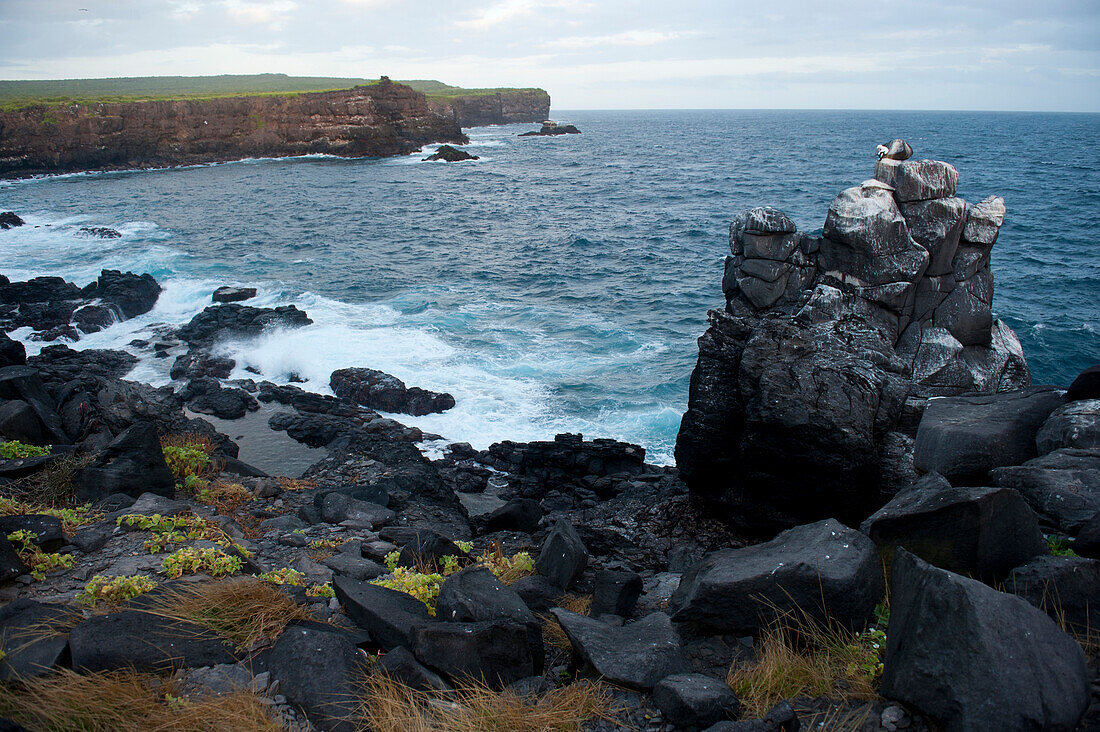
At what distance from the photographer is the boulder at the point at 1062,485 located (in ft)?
18.4

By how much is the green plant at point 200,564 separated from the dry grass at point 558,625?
306 centimetres

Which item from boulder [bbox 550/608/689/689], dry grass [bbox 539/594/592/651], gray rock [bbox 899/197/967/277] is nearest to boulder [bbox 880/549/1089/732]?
boulder [bbox 550/608/689/689]

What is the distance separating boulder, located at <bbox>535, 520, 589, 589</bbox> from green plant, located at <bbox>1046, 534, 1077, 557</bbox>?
4493 mm

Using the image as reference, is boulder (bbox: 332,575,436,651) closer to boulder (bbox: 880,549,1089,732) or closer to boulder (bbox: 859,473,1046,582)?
boulder (bbox: 880,549,1089,732)

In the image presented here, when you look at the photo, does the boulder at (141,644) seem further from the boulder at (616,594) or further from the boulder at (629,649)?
the boulder at (616,594)

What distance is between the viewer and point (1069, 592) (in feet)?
14.9

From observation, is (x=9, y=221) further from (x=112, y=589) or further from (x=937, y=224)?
(x=937, y=224)

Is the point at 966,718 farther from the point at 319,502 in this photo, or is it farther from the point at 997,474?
the point at 319,502

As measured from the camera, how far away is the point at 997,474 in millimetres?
6254

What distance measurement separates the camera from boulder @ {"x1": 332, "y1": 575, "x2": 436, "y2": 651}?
5.26 meters

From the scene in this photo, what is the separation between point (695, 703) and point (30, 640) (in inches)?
190

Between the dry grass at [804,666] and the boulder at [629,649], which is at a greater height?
the dry grass at [804,666]

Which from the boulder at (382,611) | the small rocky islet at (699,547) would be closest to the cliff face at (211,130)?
the small rocky islet at (699,547)

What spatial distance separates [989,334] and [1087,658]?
44.6ft
